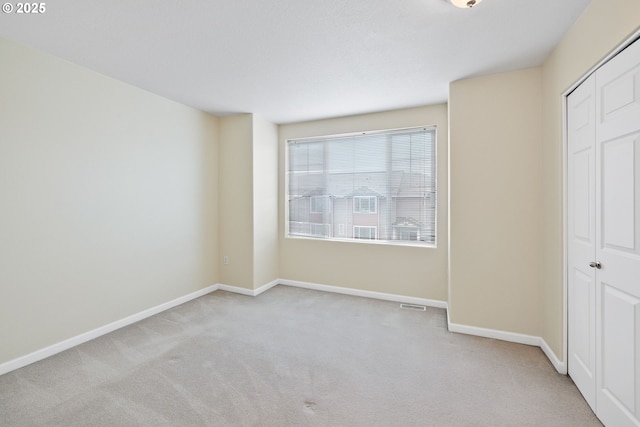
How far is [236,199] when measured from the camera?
13.8ft

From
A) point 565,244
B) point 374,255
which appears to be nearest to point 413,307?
point 374,255

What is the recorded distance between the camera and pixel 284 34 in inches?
83.6

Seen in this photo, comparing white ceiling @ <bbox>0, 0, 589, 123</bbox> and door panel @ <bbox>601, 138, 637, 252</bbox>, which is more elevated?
white ceiling @ <bbox>0, 0, 589, 123</bbox>

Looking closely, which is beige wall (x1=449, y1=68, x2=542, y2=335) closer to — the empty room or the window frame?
the empty room

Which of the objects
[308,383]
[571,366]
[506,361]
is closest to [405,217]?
[506,361]

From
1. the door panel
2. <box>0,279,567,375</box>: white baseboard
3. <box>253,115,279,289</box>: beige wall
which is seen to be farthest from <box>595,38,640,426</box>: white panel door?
A: <box>253,115,279,289</box>: beige wall

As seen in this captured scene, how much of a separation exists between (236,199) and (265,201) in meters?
0.43

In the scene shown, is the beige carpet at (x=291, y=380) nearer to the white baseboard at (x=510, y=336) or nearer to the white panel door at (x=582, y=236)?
the white baseboard at (x=510, y=336)

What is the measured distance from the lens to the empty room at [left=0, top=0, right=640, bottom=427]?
5.89 ft

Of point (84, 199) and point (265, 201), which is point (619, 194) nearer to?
point (265, 201)

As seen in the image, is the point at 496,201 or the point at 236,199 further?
the point at 236,199

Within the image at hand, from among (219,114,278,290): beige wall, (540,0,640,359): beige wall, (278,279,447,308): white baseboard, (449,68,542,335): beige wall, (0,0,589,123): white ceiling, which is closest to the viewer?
(540,0,640,359): beige wall

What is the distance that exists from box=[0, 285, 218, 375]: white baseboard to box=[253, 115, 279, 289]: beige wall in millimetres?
1061

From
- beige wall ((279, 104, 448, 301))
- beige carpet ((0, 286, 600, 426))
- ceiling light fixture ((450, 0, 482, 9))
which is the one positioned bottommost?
beige carpet ((0, 286, 600, 426))
